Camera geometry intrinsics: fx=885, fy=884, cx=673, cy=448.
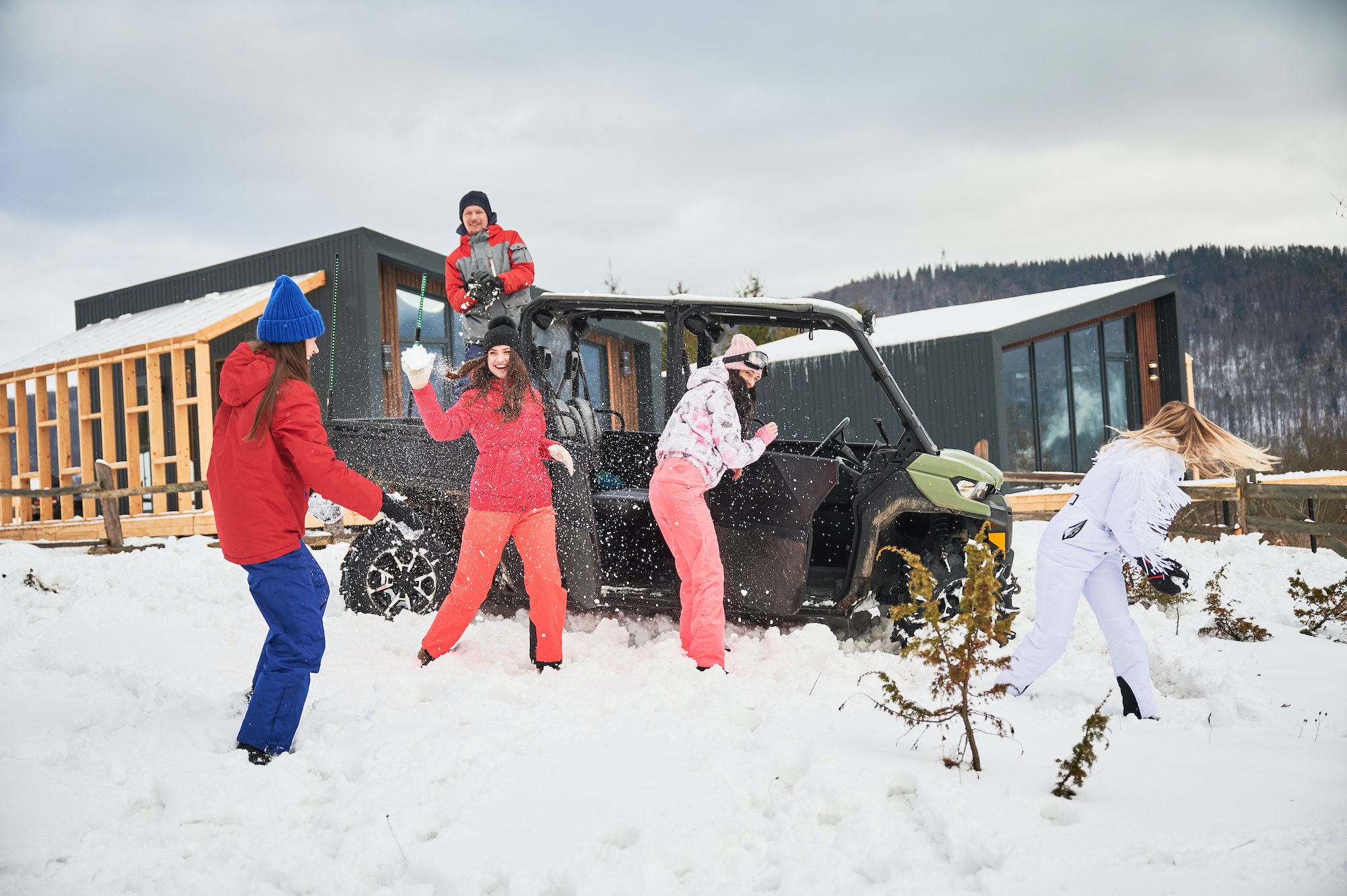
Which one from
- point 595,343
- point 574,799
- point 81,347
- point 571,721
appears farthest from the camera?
point 81,347

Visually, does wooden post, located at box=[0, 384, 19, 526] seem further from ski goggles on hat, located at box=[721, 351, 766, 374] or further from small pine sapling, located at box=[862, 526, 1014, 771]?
small pine sapling, located at box=[862, 526, 1014, 771]

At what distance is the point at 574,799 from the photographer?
277 centimetres

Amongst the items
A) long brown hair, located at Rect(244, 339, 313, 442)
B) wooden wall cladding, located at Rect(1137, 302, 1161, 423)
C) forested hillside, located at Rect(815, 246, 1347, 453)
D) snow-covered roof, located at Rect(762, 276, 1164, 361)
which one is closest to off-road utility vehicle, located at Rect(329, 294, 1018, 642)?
long brown hair, located at Rect(244, 339, 313, 442)

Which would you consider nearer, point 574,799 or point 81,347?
point 574,799

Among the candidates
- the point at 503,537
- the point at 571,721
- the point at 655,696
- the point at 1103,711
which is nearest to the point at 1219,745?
the point at 1103,711

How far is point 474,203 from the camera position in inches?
228

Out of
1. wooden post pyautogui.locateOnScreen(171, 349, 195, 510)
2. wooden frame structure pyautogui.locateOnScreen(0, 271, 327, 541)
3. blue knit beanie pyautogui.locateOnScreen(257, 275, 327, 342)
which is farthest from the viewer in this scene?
wooden frame structure pyautogui.locateOnScreen(0, 271, 327, 541)

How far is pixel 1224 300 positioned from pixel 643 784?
82.2 meters

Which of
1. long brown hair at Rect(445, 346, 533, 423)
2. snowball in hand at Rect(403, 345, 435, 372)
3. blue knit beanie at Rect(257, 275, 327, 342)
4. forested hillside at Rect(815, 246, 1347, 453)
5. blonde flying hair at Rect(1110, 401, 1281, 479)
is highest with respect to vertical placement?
forested hillside at Rect(815, 246, 1347, 453)

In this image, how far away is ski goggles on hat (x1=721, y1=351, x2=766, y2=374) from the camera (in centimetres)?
462

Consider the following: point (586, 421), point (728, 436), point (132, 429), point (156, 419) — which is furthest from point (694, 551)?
point (132, 429)

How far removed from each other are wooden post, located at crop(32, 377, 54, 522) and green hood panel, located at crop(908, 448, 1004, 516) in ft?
44.8

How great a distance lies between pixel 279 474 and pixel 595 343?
2822 millimetres

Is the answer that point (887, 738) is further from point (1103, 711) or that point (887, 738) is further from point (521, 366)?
point (521, 366)
